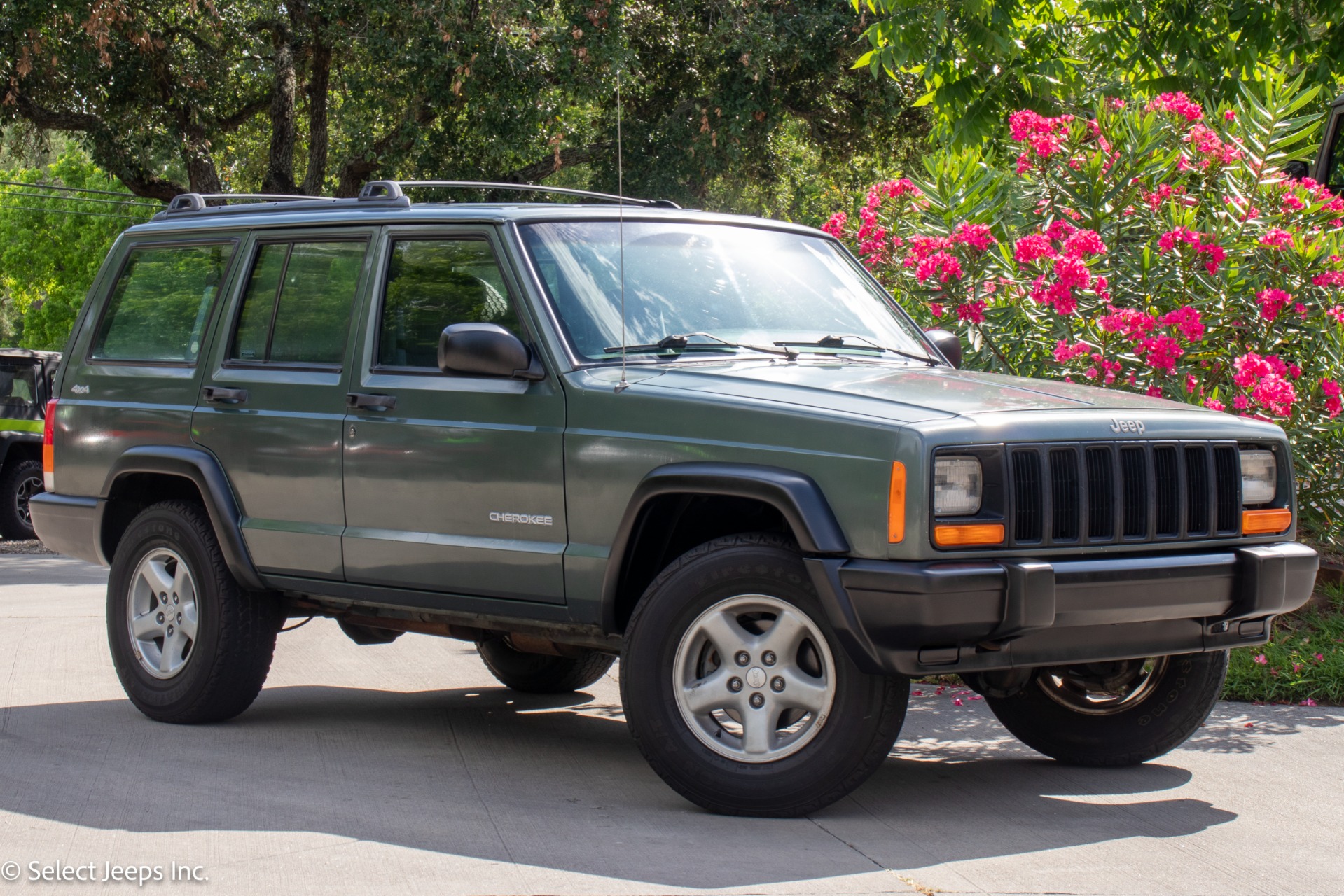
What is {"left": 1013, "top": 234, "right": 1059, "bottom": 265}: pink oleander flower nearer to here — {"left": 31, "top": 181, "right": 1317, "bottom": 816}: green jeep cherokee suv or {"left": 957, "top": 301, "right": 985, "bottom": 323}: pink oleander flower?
{"left": 957, "top": 301, "right": 985, "bottom": 323}: pink oleander flower

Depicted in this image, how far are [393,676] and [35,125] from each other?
52.3 feet

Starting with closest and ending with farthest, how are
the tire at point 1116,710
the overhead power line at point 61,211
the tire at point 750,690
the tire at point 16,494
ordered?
the tire at point 750,690, the tire at point 1116,710, the tire at point 16,494, the overhead power line at point 61,211

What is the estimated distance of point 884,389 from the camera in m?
4.91

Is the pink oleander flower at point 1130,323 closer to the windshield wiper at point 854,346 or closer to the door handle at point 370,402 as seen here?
the windshield wiper at point 854,346

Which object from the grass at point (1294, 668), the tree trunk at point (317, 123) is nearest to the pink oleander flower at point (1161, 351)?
the grass at point (1294, 668)

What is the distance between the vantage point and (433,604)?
5605 mm

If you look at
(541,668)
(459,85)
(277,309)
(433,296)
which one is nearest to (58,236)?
(459,85)

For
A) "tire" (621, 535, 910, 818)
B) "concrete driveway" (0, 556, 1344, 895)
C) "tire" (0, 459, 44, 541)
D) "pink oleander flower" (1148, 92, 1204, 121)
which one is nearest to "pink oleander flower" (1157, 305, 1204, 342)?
"pink oleander flower" (1148, 92, 1204, 121)

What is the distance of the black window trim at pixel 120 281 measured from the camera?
6.61 m

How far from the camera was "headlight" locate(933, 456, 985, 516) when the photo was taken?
444 centimetres

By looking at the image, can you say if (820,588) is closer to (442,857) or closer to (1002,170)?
(442,857)

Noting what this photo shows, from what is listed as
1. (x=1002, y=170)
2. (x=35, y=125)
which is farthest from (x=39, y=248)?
(x=1002, y=170)

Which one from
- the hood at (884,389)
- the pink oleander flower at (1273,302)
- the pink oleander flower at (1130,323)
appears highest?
the pink oleander flower at (1273,302)

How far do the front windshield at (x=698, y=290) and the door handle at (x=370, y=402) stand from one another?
0.76 meters
